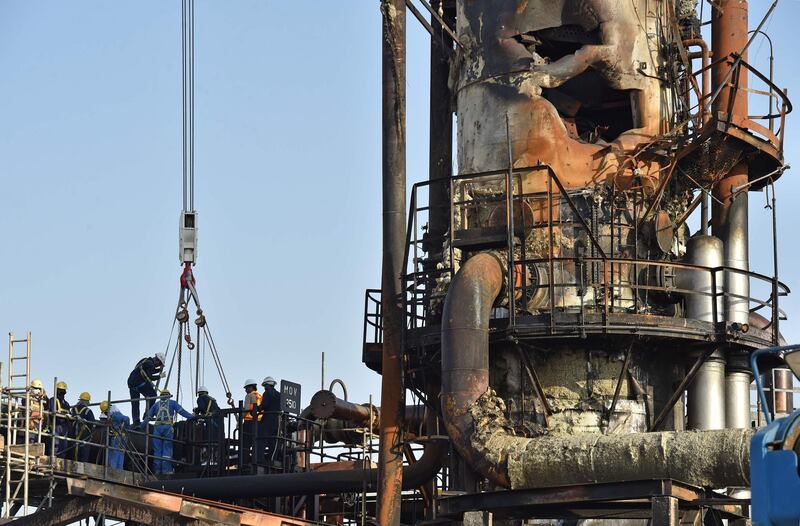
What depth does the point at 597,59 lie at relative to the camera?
29.2 m

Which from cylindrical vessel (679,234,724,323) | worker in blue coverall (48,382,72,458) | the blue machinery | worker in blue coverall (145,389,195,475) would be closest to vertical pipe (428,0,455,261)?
cylindrical vessel (679,234,724,323)

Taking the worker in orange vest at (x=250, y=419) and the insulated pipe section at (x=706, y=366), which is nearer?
the insulated pipe section at (x=706, y=366)

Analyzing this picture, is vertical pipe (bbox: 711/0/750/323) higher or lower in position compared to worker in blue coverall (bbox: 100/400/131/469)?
higher

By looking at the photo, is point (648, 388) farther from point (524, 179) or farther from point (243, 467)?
point (243, 467)

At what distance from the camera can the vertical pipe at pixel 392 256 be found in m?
28.3

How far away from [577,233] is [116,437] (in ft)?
31.5

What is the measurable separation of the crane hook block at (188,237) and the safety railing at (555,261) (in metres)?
7.16

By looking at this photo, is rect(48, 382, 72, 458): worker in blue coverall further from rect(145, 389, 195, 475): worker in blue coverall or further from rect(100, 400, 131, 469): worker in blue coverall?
rect(145, 389, 195, 475): worker in blue coverall

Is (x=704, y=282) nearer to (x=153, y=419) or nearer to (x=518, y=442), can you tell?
(x=518, y=442)

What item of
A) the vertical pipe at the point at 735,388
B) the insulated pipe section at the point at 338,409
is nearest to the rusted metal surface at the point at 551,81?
the vertical pipe at the point at 735,388

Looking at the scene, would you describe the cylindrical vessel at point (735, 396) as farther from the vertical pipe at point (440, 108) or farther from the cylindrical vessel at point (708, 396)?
the vertical pipe at point (440, 108)

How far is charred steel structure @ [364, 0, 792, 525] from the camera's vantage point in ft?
87.2

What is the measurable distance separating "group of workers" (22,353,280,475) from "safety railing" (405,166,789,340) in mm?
4840

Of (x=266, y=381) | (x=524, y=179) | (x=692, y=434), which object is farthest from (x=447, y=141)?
(x=692, y=434)
